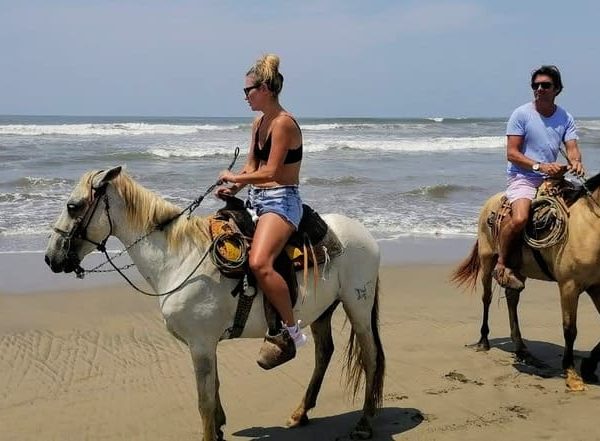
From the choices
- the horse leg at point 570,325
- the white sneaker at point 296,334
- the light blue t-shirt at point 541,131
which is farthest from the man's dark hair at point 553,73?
the white sneaker at point 296,334

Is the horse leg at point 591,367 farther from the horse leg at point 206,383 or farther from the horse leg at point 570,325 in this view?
the horse leg at point 206,383

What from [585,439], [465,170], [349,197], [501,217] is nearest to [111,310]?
[501,217]

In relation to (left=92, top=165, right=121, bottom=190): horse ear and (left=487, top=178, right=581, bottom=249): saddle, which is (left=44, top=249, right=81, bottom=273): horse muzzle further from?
(left=487, top=178, right=581, bottom=249): saddle

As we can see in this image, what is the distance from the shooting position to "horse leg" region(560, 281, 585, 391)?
17.0ft

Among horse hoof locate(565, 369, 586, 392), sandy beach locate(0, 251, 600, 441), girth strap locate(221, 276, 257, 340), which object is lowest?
sandy beach locate(0, 251, 600, 441)

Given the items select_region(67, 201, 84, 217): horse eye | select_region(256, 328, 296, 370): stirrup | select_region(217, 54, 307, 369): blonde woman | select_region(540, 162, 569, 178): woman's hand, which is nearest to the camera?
select_region(67, 201, 84, 217): horse eye

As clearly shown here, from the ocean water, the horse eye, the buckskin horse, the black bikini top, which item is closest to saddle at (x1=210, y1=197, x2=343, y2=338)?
the black bikini top

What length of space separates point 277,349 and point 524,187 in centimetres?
288

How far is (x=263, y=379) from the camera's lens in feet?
17.8

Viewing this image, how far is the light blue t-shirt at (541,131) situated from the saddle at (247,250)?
2256 millimetres

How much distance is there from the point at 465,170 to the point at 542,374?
16618 mm

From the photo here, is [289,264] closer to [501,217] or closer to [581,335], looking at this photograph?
[501,217]

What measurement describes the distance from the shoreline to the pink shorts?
375 cm

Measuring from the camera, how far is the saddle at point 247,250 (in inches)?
150
